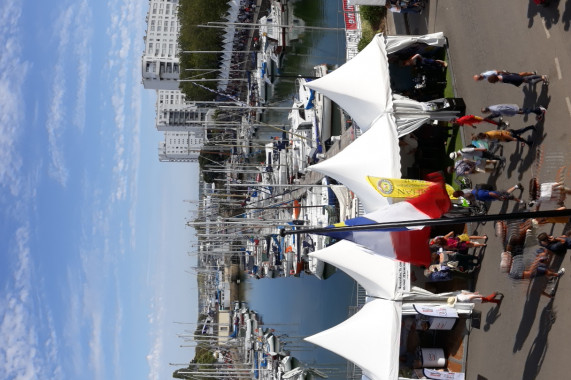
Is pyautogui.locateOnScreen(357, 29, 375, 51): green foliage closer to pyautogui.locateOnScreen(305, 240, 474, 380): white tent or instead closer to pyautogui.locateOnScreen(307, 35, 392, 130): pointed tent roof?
pyautogui.locateOnScreen(307, 35, 392, 130): pointed tent roof

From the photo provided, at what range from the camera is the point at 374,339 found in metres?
16.7

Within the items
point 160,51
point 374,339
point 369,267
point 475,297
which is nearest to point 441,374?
point 374,339

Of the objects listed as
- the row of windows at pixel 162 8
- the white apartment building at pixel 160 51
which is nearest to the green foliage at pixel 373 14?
the white apartment building at pixel 160 51

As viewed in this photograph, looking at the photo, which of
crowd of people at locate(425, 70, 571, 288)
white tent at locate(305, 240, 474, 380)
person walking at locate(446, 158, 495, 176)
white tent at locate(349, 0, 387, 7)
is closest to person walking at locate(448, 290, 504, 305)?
white tent at locate(305, 240, 474, 380)

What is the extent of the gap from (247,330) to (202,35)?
30.2 meters

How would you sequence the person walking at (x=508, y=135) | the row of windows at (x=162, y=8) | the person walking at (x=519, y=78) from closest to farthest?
the person walking at (x=519, y=78) < the person walking at (x=508, y=135) < the row of windows at (x=162, y=8)

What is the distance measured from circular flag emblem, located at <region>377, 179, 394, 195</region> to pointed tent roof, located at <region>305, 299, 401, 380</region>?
549cm

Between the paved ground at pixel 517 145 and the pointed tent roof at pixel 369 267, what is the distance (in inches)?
110

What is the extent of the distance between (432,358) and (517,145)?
7483mm

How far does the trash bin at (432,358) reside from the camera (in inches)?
682

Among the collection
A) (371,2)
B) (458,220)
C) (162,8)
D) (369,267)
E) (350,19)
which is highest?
(162,8)

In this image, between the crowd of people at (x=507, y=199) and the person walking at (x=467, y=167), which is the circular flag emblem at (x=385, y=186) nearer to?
the crowd of people at (x=507, y=199)

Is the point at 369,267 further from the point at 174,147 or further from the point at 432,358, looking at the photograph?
the point at 174,147

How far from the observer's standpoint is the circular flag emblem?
1260 cm
